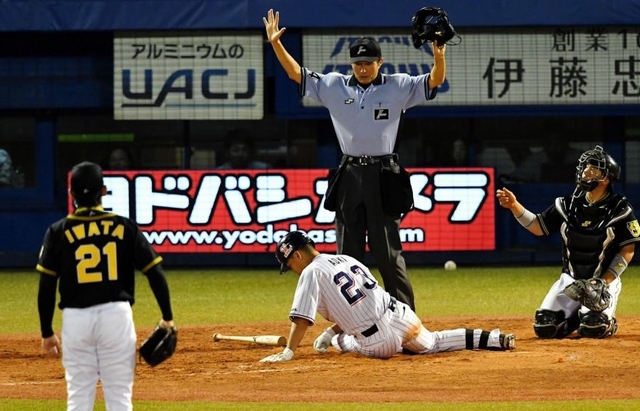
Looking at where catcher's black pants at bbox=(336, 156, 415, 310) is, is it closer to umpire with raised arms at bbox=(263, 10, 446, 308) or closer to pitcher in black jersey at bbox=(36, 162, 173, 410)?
umpire with raised arms at bbox=(263, 10, 446, 308)

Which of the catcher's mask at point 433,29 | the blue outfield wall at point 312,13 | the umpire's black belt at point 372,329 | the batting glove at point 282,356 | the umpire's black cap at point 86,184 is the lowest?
the batting glove at point 282,356

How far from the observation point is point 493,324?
34.9 feet

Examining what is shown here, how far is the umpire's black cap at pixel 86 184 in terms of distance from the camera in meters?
5.70

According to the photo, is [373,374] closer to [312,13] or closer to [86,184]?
[86,184]

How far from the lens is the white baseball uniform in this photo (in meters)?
8.23

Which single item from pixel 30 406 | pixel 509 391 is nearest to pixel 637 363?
pixel 509 391

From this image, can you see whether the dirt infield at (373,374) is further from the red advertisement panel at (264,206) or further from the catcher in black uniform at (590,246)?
the red advertisement panel at (264,206)

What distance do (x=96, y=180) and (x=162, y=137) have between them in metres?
10.9

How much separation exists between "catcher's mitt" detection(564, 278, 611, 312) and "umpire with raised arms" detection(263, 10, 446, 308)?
3.72 ft

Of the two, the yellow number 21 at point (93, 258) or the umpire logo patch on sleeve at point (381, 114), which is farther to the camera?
the umpire logo patch on sleeve at point (381, 114)

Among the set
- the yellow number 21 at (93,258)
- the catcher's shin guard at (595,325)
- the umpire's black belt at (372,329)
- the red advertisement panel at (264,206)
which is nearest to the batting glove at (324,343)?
the umpire's black belt at (372,329)

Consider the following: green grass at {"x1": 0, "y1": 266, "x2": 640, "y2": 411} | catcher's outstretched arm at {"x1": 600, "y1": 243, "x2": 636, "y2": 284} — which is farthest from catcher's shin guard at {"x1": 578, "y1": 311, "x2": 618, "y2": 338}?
green grass at {"x1": 0, "y1": 266, "x2": 640, "y2": 411}

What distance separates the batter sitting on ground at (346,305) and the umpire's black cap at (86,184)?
2.62m

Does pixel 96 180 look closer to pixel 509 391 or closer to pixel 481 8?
pixel 509 391
